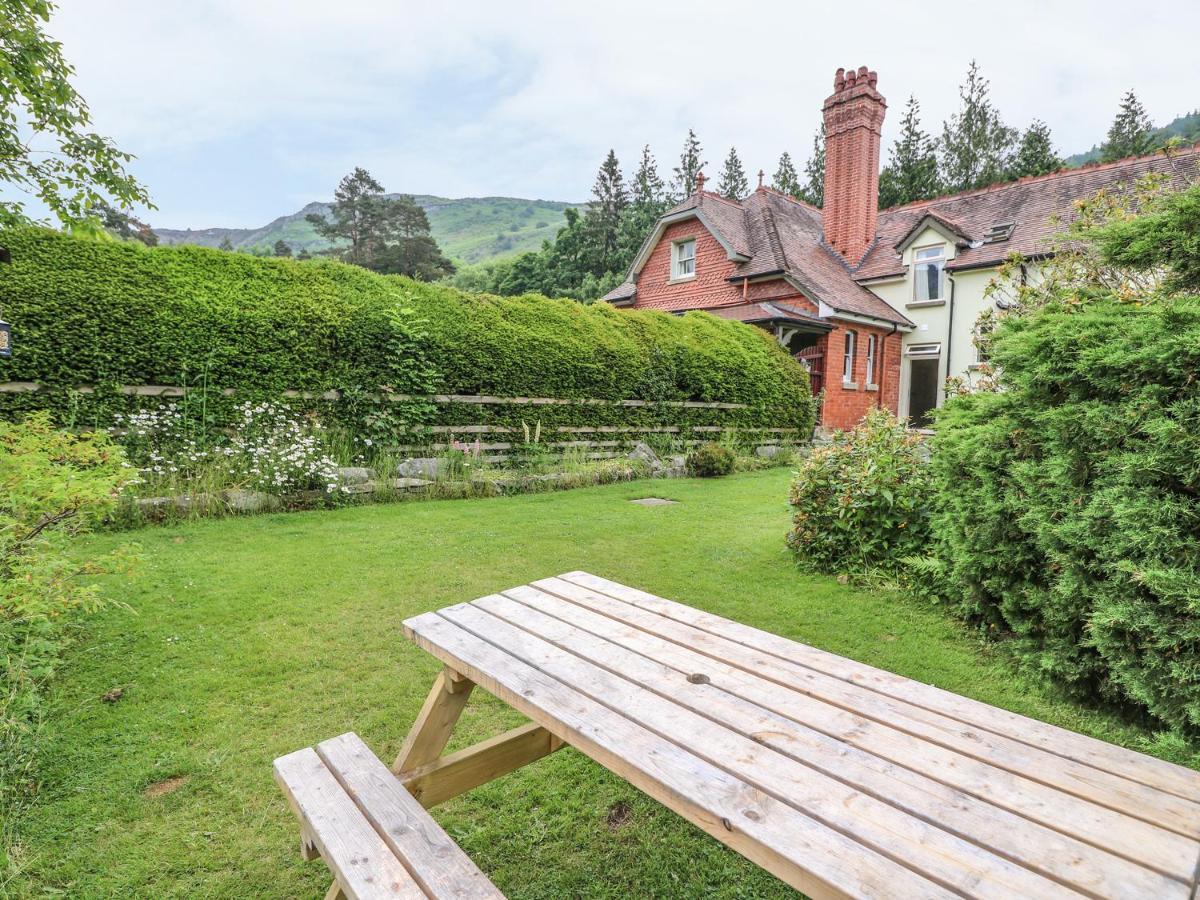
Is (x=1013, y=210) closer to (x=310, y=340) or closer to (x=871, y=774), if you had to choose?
(x=310, y=340)

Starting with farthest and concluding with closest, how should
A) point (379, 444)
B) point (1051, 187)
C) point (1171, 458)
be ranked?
point (1051, 187)
point (379, 444)
point (1171, 458)

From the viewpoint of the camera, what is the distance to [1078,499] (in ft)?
8.63

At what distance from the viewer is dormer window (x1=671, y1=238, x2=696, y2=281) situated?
17031 mm

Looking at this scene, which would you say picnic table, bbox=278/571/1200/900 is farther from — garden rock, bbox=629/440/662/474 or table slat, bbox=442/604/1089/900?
garden rock, bbox=629/440/662/474

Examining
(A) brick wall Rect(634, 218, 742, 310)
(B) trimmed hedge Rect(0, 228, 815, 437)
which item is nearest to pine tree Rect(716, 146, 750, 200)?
(A) brick wall Rect(634, 218, 742, 310)

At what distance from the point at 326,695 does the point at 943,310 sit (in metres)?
17.9

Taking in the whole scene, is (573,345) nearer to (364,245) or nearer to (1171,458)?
(1171,458)

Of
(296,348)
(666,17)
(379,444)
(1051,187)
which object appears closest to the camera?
(296,348)

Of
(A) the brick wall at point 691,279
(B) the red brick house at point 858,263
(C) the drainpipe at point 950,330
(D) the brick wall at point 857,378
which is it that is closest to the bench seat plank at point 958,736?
(B) the red brick house at point 858,263

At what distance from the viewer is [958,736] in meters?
1.24

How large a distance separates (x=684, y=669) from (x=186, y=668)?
9.07 ft

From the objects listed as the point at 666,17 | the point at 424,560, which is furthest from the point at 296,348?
the point at 666,17

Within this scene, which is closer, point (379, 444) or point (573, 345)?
point (379, 444)

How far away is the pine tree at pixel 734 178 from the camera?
44062 mm
